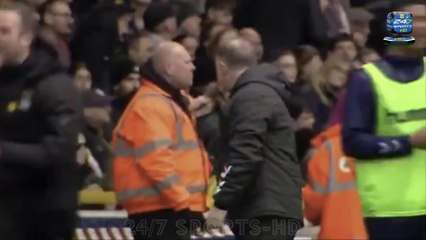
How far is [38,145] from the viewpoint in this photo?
7289 millimetres

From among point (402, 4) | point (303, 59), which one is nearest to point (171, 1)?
point (303, 59)

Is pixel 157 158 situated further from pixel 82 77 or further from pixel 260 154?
pixel 82 77

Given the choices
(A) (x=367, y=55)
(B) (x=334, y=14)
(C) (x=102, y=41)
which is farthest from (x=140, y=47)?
(B) (x=334, y=14)

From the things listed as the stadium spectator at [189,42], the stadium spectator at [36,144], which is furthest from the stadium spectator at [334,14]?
the stadium spectator at [36,144]

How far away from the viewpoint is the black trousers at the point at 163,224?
30.2 feet

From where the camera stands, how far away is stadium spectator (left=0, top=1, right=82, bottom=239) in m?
7.30

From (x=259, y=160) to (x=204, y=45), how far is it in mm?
5411

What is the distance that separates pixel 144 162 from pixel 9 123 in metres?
1.84

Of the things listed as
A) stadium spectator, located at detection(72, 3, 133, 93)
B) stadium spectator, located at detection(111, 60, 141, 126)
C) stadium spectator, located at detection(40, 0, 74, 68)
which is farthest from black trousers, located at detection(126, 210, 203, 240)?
stadium spectator, located at detection(72, 3, 133, 93)

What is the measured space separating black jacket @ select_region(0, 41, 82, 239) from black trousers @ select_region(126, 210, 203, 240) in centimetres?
179

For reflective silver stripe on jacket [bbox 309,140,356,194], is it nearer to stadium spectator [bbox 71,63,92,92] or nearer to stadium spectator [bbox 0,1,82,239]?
stadium spectator [bbox 0,1,82,239]

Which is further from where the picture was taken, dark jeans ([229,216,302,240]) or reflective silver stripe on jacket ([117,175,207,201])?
reflective silver stripe on jacket ([117,175,207,201])

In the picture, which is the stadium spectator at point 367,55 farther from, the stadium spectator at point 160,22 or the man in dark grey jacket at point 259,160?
the man in dark grey jacket at point 259,160

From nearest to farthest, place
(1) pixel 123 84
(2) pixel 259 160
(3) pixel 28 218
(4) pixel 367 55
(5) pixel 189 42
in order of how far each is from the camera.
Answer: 1. (3) pixel 28 218
2. (2) pixel 259 160
3. (5) pixel 189 42
4. (1) pixel 123 84
5. (4) pixel 367 55
